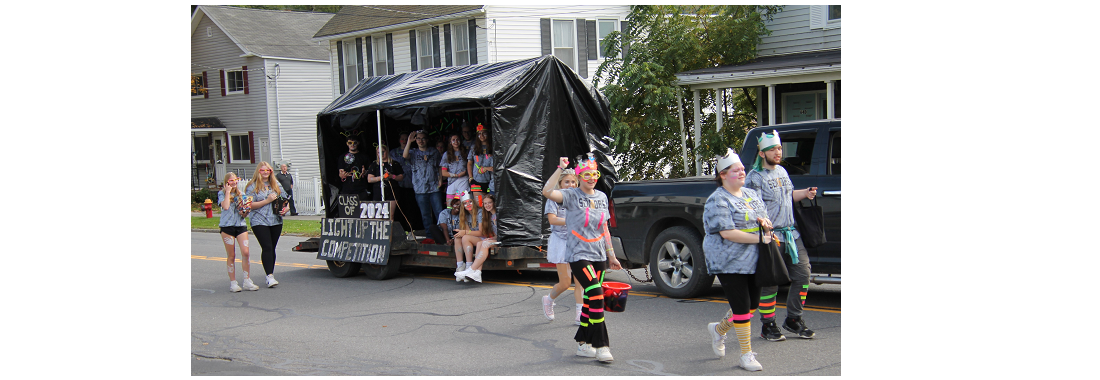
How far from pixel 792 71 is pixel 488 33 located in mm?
11195

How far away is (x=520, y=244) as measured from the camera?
991cm

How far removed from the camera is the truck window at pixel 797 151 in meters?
7.89

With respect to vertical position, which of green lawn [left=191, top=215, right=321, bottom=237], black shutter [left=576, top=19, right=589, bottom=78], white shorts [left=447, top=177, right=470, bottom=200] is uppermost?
black shutter [left=576, top=19, right=589, bottom=78]

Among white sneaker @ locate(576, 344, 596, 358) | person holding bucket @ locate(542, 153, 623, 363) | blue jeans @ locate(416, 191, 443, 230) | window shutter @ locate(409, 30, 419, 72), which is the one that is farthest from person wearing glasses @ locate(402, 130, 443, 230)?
window shutter @ locate(409, 30, 419, 72)

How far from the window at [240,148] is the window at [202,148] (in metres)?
1.87

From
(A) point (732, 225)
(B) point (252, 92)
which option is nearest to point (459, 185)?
(A) point (732, 225)

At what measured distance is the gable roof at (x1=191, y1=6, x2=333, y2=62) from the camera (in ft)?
105

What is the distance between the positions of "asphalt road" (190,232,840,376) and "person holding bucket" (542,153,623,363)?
20 centimetres

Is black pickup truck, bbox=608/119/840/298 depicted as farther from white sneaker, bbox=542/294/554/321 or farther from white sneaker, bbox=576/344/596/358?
white sneaker, bbox=576/344/596/358

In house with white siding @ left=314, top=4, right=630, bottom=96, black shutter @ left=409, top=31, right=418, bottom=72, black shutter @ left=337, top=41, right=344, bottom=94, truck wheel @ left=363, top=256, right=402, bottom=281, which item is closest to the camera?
truck wheel @ left=363, top=256, right=402, bottom=281

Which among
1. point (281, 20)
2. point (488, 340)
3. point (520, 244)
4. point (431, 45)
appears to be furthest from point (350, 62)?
point (488, 340)

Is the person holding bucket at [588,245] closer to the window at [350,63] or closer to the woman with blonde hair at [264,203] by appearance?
the woman with blonde hair at [264,203]

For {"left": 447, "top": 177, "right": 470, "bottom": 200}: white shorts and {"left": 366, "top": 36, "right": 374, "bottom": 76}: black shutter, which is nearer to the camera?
{"left": 447, "top": 177, "right": 470, "bottom": 200}: white shorts

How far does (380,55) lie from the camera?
27906mm
